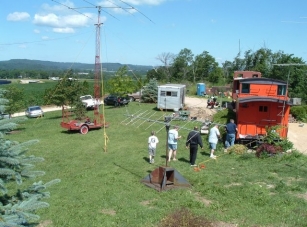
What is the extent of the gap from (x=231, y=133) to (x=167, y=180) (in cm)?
658

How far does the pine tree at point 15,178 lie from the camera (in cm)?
470

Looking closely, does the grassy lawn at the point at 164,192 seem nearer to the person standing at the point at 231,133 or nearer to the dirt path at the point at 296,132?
the person standing at the point at 231,133

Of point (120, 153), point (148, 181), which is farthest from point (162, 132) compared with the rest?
point (148, 181)

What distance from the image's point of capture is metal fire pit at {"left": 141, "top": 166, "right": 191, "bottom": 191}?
1166cm

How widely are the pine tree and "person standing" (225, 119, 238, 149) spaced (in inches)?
507

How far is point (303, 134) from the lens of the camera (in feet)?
73.3

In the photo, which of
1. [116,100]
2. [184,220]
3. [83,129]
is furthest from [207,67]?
[184,220]

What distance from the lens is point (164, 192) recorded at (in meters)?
11.2

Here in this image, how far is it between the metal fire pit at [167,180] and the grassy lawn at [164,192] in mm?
300

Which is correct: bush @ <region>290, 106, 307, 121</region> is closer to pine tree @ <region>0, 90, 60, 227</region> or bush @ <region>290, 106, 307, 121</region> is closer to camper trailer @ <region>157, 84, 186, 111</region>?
camper trailer @ <region>157, 84, 186, 111</region>

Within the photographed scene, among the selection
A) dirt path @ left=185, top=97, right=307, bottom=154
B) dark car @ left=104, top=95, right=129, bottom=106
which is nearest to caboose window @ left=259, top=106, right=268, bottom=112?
dirt path @ left=185, top=97, right=307, bottom=154

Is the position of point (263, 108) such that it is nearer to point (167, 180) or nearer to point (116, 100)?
point (167, 180)

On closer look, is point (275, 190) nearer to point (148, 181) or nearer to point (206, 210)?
point (206, 210)

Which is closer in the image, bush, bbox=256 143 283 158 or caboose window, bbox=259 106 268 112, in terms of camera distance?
bush, bbox=256 143 283 158
